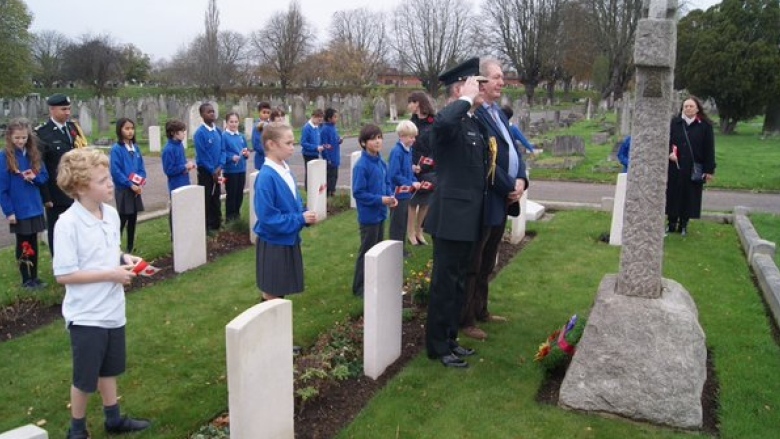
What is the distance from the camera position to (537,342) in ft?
19.3

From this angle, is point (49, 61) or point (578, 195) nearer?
point (578, 195)

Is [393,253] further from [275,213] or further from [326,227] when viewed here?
[326,227]

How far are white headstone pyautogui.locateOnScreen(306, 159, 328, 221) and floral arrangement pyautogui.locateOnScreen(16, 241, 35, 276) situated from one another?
412 centimetres

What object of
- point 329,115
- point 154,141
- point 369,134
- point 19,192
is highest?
point 329,115

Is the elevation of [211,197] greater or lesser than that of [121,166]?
lesser

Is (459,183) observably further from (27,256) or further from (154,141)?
(154,141)

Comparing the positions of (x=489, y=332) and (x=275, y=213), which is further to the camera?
(x=489, y=332)

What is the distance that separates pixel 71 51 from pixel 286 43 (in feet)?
61.1

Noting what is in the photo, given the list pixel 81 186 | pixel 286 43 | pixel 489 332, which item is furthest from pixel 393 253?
pixel 286 43

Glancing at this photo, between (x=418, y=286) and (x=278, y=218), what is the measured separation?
222cm

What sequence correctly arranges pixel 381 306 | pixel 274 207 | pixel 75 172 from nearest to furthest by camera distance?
pixel 75 172 < pixel 381 306 < pixel 274 207

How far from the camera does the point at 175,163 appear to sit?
9.02m

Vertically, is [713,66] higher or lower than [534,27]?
lower

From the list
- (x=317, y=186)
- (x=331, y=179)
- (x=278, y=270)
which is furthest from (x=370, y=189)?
(x=331, y=179)
